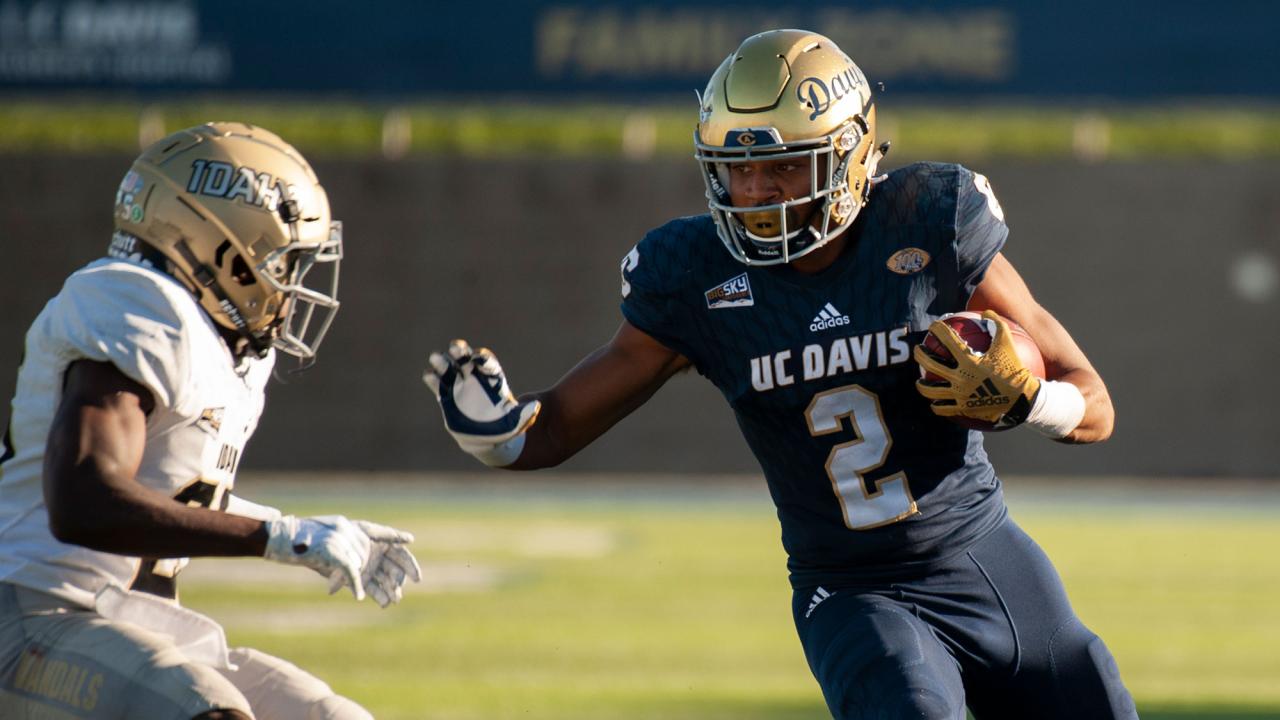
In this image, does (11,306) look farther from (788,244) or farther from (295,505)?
(788,244)

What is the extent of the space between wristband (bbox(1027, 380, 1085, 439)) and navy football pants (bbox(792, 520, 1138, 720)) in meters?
0.29

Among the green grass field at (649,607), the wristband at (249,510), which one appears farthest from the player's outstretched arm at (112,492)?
the green grass field at (649,607)

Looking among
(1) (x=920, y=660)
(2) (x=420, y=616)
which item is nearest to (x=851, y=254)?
(1) (x=920, y=660)

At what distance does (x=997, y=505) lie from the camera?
3.57m

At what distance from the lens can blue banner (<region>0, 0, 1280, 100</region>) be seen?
1466 cm

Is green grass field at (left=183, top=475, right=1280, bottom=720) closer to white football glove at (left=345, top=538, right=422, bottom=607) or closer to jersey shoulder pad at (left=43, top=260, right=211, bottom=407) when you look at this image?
white football glove at (left=345, top=538, right=422, bottom=607)

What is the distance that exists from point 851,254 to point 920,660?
34.2 inches

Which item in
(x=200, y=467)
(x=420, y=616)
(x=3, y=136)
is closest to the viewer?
(x=200, y=467)

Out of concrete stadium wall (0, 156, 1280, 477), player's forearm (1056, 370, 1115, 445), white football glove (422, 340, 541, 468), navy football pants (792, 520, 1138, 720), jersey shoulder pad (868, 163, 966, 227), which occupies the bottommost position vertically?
concrete stadium wall (0, 156, 1280, 477)

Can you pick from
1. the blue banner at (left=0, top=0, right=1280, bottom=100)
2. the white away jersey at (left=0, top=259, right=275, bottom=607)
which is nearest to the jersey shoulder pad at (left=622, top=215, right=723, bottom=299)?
the white away jersey at (left=0, top=259, right=275, bottom=607)

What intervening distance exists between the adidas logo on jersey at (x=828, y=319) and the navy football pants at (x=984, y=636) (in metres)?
0.52

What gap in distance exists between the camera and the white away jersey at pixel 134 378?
2957 mm

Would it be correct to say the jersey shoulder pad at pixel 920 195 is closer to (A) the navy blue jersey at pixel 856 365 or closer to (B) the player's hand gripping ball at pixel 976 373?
(A) the navy blue jersey at pixel 856 365

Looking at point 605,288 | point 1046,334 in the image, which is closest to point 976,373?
point 1046,334
